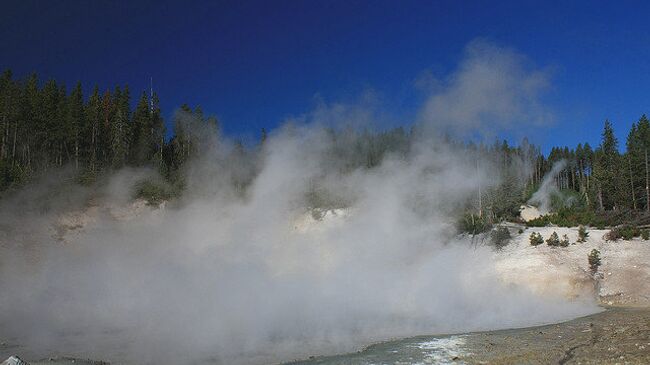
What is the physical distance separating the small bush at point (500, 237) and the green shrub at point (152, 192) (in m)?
19.8

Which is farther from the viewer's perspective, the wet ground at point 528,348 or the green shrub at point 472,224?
the green shrub at point 472,224

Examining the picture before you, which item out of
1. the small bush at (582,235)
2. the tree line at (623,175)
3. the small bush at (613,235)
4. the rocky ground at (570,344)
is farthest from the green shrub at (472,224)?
the tree line at (623,175)

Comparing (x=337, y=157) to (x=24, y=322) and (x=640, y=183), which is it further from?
(x=640, y=183)

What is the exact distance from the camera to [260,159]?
15.6 m

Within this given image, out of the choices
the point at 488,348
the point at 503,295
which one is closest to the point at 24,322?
the point at 488,348

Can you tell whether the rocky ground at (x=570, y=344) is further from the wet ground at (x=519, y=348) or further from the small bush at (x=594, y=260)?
the small bush at (x=594, y=260)

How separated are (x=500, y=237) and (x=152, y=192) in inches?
895

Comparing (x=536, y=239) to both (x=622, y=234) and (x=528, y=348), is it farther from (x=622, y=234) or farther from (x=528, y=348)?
(x=528, y=348)

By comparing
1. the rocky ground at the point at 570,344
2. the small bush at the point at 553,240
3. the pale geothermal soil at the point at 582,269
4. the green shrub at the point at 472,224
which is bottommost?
the rocky ground at the point at 570,344

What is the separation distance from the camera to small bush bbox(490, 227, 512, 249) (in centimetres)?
2150

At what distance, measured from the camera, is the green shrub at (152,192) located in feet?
98.7

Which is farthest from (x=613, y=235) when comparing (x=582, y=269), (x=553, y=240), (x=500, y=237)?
(x=500, y=237)

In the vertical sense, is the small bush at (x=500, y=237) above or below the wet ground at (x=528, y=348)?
above

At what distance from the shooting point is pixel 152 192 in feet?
102
